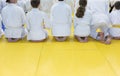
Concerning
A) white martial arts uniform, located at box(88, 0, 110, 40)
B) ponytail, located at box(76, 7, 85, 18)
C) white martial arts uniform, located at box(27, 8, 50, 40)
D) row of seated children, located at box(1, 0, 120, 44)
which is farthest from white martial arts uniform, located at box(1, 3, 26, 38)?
white martial arts uniform, located at box(88, 0, 110, 40)

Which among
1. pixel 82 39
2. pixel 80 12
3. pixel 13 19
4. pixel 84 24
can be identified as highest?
pixel 80 12

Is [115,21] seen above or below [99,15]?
below

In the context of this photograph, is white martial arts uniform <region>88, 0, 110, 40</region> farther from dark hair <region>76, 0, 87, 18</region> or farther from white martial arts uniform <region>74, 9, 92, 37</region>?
dark hair <region>76, 0, 87, 18</region>

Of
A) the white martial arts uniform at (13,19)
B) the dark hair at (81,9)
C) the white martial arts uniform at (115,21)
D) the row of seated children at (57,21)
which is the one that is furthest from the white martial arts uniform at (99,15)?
the white martial arts uniform at (13,19)

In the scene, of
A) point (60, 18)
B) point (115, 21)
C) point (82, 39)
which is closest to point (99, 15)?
point (115, 21)

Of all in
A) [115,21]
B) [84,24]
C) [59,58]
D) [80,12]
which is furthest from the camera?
[115,21]

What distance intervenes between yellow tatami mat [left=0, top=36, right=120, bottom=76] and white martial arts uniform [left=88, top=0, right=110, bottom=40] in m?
0.35

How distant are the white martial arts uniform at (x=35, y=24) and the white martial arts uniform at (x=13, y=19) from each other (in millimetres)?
174

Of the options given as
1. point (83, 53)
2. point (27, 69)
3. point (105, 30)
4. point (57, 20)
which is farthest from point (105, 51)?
point (27, 69)

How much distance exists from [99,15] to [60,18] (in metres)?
0.89

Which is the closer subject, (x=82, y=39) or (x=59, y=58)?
(x=59, y=58)

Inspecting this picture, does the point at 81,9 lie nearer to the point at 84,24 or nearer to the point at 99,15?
the point at 84,24

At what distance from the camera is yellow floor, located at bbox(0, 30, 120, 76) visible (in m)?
3.62

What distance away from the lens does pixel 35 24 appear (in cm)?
517
